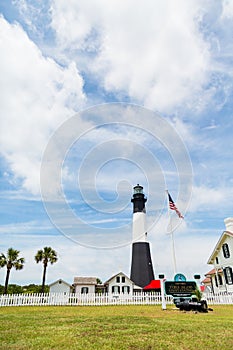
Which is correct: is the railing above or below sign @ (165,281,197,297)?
below

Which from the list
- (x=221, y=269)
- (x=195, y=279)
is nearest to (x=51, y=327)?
(x=195, y=279)

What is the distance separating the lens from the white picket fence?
1983 cm

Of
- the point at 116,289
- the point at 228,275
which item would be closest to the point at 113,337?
the point at 228,275

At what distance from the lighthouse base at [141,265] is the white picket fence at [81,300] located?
10925 mm

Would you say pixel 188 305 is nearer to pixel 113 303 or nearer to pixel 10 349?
pixel 113 303

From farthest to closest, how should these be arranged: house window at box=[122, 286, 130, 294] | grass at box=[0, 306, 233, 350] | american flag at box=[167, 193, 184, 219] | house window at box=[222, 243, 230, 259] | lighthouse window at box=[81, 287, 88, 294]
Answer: lighthouse window at box=[81, 287, 88, 294] → house window at box=[122, 286, 130, 294] → house window at box=[222, 243, 230, 259] → american flag at box=[167, 193, 184, 219] → grass at box=[0, 306, 233, 350]

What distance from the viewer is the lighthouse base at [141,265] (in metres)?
33.0

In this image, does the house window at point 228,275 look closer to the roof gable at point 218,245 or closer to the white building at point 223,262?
the white building at point 223,262

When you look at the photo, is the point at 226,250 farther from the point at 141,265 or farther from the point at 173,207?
the point at 141,265

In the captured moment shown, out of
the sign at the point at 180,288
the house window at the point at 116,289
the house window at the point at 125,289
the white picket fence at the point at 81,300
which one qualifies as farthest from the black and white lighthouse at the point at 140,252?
the sign at the point at 180,288

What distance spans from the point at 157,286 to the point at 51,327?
80.0 feet

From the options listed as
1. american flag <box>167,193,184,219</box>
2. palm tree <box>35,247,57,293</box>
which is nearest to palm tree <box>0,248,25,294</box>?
palm tree <box>35,247,57,293</box>

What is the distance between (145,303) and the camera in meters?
21.2

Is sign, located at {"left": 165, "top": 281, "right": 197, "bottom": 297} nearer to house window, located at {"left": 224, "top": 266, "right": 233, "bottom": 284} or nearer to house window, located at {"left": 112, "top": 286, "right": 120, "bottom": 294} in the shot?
house window, located at {"left": 224, "top": 266, "right": 233, "bottom": 284}
